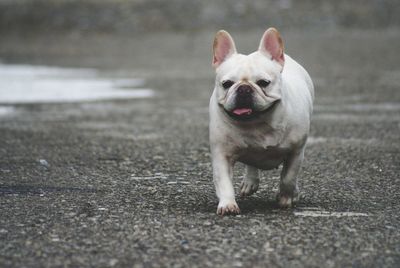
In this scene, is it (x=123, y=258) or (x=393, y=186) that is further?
(x=393, y=186)

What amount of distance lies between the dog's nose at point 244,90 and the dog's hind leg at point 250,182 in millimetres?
1445

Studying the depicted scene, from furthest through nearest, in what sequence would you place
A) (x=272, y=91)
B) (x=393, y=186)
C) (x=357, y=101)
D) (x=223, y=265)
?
1. (x=357, y=101)
2. (x=393, y=186)
3. (x=272, y=91)
4. (x=223, y=265)

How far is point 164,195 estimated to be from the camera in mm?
7539

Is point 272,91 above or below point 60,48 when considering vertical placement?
above

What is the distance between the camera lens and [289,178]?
22.1ft

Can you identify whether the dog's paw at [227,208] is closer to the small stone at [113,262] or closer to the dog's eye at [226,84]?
the dog's eye at [226,84]

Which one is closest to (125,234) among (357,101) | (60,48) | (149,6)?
(357,101)

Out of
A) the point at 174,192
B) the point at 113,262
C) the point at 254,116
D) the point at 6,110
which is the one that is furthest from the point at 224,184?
the point at 6,110

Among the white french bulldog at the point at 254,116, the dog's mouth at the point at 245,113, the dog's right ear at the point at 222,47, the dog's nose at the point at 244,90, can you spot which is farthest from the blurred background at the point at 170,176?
the dog's right ear at the point at 222,47

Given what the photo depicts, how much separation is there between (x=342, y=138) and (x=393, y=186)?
3.84m

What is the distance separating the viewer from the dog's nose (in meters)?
6.11

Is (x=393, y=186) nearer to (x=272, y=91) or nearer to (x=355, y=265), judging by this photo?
(x=272, y=91)

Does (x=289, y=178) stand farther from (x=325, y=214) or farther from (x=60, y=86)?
(x=60, y=86)

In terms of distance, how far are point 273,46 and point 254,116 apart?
687 millimetres
